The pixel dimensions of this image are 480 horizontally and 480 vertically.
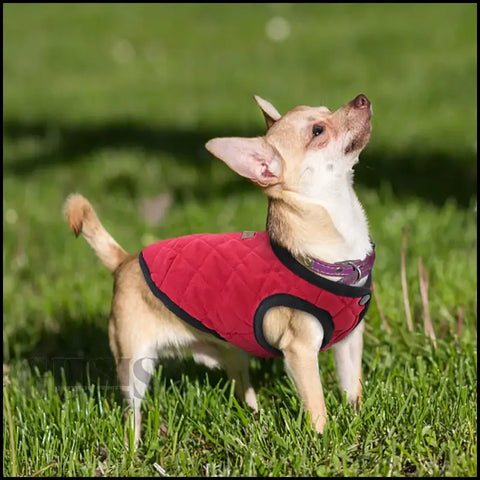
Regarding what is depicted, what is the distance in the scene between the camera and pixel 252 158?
3.13 metres

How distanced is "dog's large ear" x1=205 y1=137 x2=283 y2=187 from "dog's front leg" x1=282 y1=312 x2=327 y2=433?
55 centimetres

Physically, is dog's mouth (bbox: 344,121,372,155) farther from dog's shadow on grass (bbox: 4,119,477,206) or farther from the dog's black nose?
dog's shadow on grass (bbox: 4,119,477,206)

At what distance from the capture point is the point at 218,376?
13.1 feet

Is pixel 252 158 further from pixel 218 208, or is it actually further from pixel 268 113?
pixel 218 208

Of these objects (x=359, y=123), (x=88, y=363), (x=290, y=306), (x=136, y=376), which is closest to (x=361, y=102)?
(x=359, y=123)

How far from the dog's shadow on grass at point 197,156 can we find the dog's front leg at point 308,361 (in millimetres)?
2850

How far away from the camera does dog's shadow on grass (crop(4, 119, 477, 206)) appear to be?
6770mm

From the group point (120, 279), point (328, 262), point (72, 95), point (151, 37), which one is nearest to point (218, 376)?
point (120, 279)

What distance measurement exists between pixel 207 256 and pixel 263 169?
0.43 m

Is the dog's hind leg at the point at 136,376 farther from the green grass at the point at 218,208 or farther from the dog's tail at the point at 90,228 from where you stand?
the dog's tail at the point at 90,228

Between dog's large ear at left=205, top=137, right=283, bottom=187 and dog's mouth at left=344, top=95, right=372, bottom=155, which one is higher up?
dog's mouth at left=344, top=95, right=372, bottom=155

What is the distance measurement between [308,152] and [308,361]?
32.1 inches

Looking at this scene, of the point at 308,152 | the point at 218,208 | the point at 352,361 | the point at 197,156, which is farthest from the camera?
the point at 197,156

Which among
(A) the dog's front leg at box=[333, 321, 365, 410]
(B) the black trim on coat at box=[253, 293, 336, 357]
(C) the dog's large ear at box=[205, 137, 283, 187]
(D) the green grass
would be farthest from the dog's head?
(D) the green grass
